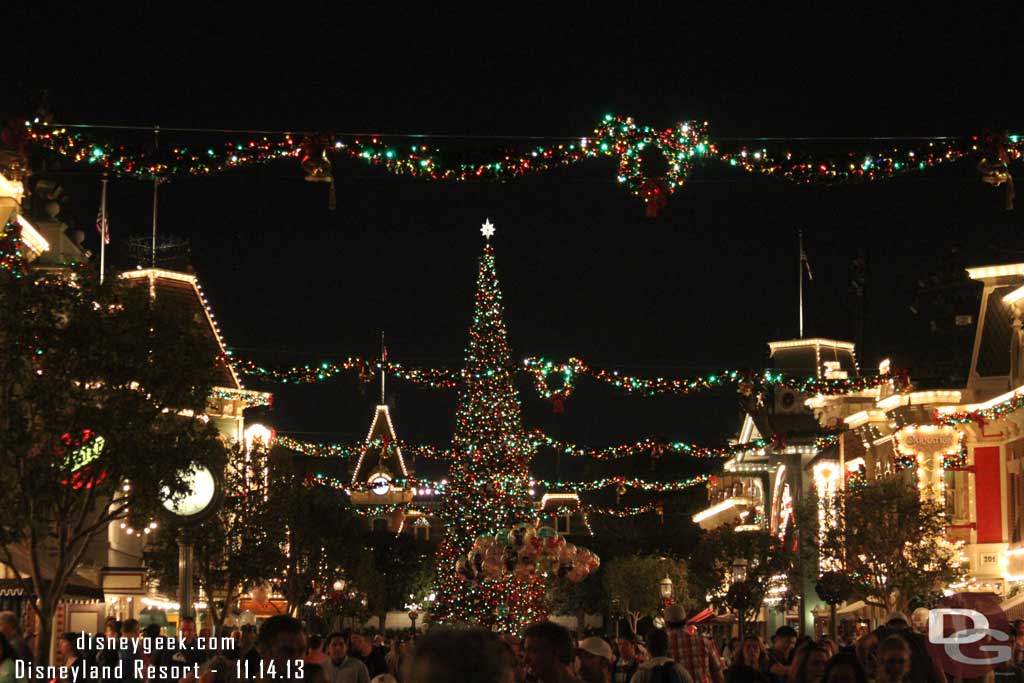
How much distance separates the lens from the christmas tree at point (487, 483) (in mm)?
44906

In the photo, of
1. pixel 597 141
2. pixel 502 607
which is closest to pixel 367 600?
pixel 502 607

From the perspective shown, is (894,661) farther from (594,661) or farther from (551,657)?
(594,661)

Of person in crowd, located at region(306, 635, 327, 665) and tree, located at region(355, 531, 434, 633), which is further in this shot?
tree, located at region(355, 531, 434, 633)

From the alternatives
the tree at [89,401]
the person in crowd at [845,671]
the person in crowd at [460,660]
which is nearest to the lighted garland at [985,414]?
the tree at [89,401]

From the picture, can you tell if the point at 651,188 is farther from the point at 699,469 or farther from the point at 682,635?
the point at 699,469

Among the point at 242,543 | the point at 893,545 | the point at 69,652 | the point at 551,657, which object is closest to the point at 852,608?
the point at 893,545

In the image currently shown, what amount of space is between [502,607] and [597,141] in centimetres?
2679

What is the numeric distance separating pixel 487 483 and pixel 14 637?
31685 millimetres

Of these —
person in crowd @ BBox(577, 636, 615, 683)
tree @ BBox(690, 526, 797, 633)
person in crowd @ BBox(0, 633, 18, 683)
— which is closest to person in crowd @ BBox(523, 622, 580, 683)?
person in crowd @ BBox(577, 636, 615, 683)

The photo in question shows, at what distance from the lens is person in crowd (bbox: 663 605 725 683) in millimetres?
15617

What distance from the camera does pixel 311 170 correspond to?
1919 centimetres

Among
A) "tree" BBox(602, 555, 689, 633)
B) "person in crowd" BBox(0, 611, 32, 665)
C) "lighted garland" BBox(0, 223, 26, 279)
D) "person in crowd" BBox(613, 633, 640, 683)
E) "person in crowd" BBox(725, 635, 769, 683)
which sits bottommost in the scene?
"tree" BBox(602, 555, 689, 633)

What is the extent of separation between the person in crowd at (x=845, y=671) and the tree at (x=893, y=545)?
116ft

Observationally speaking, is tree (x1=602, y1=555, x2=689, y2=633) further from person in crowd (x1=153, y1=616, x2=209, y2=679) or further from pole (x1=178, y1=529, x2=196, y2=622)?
Result: person in crowd (x1=153, y1=616, x2=209, y2=679)
